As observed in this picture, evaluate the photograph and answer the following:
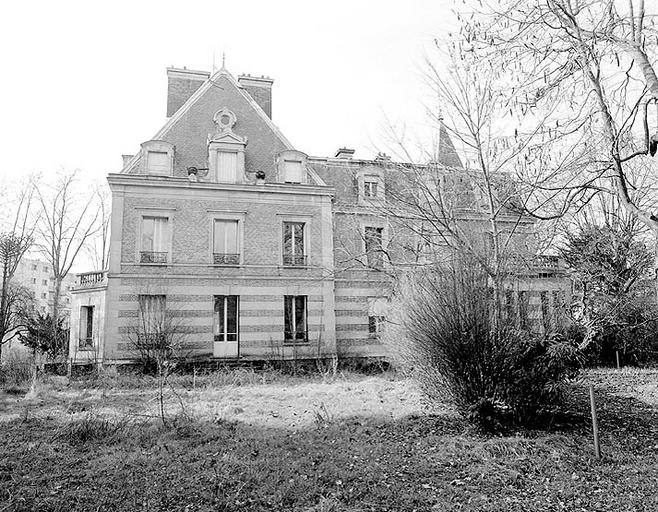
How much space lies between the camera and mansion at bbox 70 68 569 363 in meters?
19.5

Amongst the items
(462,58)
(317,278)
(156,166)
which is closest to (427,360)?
(462,58)

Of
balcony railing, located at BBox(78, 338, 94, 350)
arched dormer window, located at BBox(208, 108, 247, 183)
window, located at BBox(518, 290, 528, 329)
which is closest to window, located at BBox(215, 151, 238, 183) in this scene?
arched dormer window, located at BBox(208, 108, 247, 183)

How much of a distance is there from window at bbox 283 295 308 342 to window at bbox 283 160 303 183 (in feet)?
15.4

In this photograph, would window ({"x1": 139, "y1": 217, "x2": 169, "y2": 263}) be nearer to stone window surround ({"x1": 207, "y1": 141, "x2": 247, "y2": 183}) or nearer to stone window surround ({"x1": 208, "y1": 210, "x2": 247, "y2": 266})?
stone window surround ({"x1": 208, "y1": 210, "x2": 247, "y2": 266})

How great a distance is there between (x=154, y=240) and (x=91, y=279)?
9.74 ft

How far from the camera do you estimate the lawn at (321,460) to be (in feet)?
19.4

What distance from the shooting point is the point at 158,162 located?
66.9 ft

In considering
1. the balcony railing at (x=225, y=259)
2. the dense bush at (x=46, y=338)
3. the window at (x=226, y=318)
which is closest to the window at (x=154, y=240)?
the balcony railing at (x=225, y=259)

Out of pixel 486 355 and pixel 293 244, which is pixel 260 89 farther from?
pixel 486 355

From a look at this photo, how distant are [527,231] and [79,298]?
1638 cm

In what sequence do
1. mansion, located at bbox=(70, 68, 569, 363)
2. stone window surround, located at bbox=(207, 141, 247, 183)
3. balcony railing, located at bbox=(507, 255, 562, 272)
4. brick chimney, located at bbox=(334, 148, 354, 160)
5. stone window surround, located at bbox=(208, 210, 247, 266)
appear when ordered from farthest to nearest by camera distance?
brick chimney, located at bbox=(334, 148, 354, 160) < stone window surround, located at bbox=(207, 141, 247, 183) < stone window surround, located at bbox=(208, 210, 247, 266) < mansion, located at bbox=(70, 68, 569, 363) < balcony railing, located at bbox=(507, 255, 562, 272)

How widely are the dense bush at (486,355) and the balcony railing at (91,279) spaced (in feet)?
49.2

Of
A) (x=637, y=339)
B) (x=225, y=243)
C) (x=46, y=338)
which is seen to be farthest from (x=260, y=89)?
(x=637, y=339)

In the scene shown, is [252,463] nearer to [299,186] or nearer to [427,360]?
[427,360]
